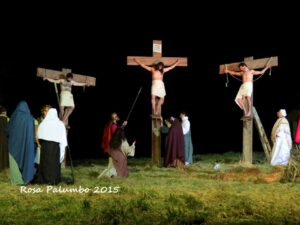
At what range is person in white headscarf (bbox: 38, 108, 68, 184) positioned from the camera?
11.6 meters

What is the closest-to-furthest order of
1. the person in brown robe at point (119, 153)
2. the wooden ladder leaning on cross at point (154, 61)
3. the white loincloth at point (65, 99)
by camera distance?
the person in brown robe at point (119, 153), the white loincloth at point (65, 99), the wooden ladder leaning on cross at point (154, 61)

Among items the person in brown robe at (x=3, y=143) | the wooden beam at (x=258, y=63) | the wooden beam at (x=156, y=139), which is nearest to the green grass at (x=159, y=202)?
the person in brown robe at (x=3, y=143)

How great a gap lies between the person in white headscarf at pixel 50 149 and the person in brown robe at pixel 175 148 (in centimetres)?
531

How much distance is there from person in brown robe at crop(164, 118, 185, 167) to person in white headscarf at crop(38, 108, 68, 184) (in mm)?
5313

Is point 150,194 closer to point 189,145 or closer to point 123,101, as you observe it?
point 189,145

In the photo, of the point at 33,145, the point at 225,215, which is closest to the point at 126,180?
the point at 33,145

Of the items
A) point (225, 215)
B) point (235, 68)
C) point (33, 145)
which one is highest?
point (235, 68)

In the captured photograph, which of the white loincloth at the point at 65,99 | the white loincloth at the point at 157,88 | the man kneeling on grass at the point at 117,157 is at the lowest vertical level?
the man kneeling on grass at the point at 117,157

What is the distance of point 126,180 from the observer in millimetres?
12672

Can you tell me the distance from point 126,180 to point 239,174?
2757 millimetres

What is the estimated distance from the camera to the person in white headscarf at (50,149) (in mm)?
11633

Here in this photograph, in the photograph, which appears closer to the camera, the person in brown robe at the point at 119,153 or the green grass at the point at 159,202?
the green grass at the point at 159,202

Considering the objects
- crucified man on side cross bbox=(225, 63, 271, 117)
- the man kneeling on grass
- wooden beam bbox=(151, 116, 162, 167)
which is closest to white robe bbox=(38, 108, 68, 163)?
the man kneeling on grass

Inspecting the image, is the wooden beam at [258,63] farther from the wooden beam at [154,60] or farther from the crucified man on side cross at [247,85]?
the wooden beam at [154,60]
